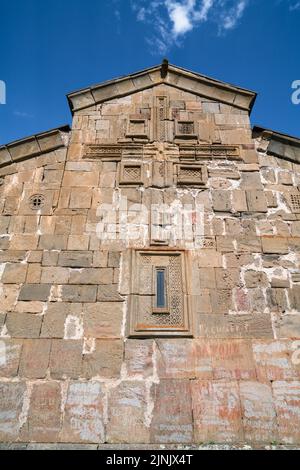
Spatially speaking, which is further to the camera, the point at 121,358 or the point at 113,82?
the point at 113,82

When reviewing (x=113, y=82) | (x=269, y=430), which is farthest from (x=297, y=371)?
(x=113, y=82)

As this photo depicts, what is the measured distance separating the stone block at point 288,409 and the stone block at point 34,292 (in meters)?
2.74

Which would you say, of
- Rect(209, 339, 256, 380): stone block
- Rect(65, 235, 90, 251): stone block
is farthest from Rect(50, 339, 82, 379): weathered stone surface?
Rect(209, 339, 256, 380): stone block

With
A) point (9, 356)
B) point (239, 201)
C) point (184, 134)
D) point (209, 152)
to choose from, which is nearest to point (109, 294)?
point (9, 356)

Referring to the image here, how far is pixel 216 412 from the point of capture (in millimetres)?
3732

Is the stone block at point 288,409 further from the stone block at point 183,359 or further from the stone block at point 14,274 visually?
the stone block at point 14,274

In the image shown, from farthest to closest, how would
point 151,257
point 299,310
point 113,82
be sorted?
point 113,82 → point 151,257 → point 299,310

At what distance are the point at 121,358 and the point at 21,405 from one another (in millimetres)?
1109

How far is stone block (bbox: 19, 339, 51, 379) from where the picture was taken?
13.0 feet

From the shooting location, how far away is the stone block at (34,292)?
438 centimetres

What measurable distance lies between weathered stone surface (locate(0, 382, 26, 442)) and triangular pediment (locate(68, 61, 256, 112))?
4.23 m

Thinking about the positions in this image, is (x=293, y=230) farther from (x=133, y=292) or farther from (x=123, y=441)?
(x=123, y=441)
